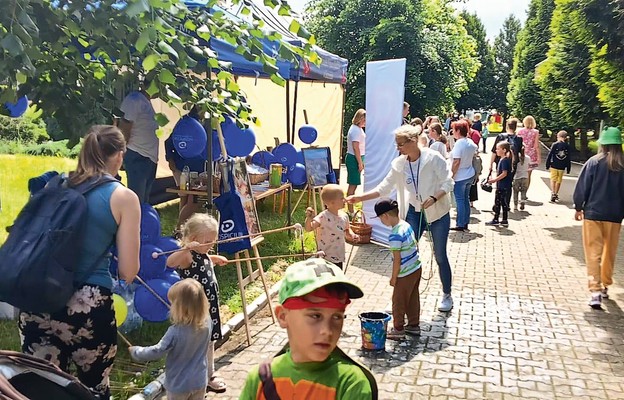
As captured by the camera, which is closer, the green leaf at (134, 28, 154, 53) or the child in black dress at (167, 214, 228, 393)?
the green leaf at (134, 28, 154, 53)

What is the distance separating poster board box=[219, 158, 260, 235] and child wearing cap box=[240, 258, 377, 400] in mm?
3867

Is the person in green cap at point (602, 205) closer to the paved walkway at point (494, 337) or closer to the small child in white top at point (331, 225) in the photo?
the paved walkway at point (494, 337)

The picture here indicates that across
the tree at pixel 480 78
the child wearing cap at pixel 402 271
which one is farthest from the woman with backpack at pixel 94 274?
the tree at pixel 480 78

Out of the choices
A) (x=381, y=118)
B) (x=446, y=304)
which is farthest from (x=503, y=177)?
(x=446, y=304)

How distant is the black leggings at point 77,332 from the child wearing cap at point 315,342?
1501mm

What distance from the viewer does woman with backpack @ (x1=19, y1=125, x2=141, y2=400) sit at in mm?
3164

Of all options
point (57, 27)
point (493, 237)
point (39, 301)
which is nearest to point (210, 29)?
point (57, 27)

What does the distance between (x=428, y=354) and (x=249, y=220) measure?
7.27 feet

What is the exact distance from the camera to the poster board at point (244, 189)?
5828 millimetres

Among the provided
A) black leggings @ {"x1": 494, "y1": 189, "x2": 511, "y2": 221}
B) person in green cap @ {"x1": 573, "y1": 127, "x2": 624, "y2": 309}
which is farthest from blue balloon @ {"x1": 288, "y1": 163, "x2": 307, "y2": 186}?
person in green cap @ {"x1": 573, "y1": 127, "x2": 624, "y2": 309}

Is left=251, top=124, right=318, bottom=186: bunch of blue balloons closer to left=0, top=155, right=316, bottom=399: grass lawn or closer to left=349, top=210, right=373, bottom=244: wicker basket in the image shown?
left=0, top=155, right=316, bottom=399: grass lawn

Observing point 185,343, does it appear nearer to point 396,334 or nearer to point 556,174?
point 396,334

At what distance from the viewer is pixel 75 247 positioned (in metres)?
3.06

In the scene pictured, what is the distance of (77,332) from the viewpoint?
3209 millimetres
